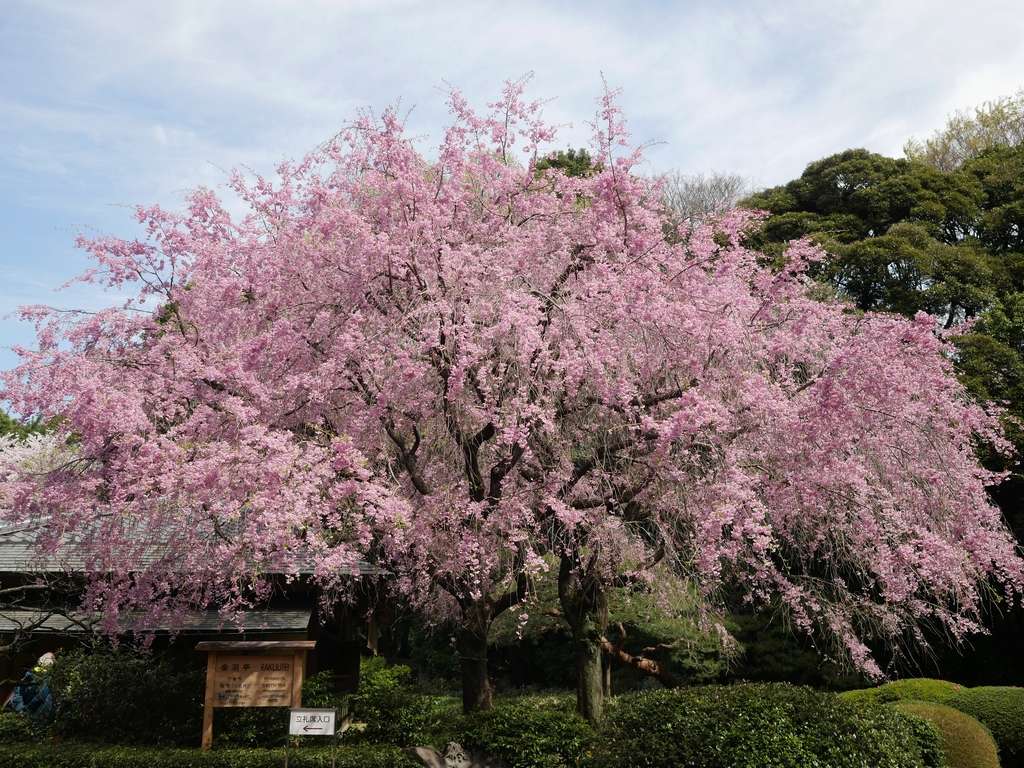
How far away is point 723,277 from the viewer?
29.8ft

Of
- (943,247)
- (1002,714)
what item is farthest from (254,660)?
(943,247)

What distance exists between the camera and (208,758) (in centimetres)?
872

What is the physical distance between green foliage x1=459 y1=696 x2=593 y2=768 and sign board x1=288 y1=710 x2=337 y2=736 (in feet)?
5.50

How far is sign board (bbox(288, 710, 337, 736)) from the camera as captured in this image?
23.9 feet

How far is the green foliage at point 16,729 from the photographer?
1065cm

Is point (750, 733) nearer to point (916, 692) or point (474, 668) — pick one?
point (474, 668)

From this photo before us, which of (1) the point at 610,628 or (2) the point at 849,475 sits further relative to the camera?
(1) the point at 610,628

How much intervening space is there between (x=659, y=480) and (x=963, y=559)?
3629mm

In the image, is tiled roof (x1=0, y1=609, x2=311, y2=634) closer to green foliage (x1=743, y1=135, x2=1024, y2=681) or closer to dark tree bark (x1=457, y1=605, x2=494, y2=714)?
dark tree bark (x1=457, y1=605, x2=494, y2=714)

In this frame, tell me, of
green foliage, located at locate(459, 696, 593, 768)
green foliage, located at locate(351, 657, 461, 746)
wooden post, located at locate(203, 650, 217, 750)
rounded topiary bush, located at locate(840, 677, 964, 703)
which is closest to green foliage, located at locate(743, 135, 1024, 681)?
rounded topiary bush, located at locate(840, 677, 964, 703)

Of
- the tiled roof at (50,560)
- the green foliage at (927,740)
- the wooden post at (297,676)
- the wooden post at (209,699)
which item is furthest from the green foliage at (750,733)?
the wooden post at (209,699)

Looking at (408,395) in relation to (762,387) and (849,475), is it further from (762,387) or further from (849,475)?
(849,475)

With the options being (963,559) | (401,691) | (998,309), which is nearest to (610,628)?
(401,691)

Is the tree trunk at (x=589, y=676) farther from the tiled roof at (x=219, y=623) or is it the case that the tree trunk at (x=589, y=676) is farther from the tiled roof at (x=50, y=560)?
the tiled roof at (x=219, y=623)
